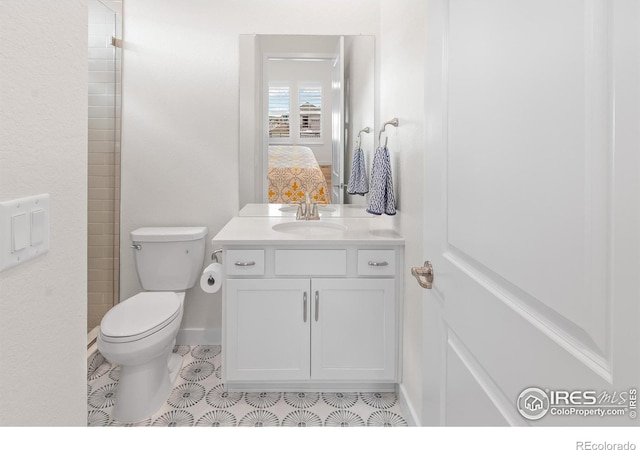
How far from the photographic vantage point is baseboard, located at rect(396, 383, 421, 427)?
1817 mm

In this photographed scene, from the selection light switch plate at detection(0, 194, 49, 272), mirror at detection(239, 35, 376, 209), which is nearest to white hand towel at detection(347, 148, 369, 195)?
mirror at detection(239, 35, 376, 209)

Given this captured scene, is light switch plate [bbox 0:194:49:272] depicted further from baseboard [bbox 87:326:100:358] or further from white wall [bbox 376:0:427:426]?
baseboard [bbox 87:326:100:358]

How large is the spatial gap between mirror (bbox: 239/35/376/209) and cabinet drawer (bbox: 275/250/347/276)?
0.74 m

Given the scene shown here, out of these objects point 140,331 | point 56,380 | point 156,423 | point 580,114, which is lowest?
point 156,423

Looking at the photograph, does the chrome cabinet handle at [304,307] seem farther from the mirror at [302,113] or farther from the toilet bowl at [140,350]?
the mirror at [302,113]

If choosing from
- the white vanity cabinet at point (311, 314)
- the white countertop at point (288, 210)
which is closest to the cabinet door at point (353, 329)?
the white vanity cabinet at point (311, 314)

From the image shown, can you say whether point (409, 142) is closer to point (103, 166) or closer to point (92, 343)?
point (103, 166)

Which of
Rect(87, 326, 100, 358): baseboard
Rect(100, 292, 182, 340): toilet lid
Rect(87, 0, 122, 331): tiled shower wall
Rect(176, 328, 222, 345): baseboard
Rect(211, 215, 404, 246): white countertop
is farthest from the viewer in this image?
Rect(176, 328, 222, 345): baseboard

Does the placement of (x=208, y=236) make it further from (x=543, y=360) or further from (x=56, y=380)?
(x=543, y=360)

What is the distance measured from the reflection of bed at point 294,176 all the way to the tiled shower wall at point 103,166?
0.98 meters

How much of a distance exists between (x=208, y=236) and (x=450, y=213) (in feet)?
6.62

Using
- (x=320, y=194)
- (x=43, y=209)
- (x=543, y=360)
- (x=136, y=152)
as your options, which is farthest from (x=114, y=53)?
(x=543, y=360)

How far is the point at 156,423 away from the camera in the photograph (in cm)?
192
